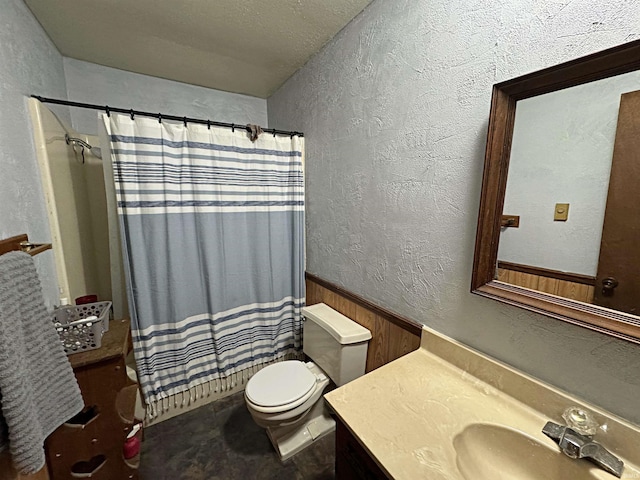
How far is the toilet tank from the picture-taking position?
1.39m

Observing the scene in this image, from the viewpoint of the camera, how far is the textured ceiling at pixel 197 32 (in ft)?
4.05

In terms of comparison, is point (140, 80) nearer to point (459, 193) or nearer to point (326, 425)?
point (459, 193)

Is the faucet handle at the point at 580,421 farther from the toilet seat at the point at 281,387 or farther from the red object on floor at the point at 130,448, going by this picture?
the red object on floor at the point at 130,448

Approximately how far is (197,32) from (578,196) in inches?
73.8

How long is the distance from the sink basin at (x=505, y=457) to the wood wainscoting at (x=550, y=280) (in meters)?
0.42

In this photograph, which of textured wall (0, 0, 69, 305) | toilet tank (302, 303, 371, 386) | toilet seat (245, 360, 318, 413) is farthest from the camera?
toilet tank (302, 303, 371, 386)

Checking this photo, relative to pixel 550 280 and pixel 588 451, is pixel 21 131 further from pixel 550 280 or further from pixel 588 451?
pixel 588 451

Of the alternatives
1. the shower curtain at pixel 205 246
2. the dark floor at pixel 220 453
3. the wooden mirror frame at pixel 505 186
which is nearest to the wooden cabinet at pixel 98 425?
the dark floor at pixel 220 453

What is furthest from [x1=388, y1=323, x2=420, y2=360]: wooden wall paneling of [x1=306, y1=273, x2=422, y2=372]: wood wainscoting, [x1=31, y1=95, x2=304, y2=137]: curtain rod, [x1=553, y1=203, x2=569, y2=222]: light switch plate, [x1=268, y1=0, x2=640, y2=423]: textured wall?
[x1=31, y1=95, x2=304, y2=137]: curtain rod

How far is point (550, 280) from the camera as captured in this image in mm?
797

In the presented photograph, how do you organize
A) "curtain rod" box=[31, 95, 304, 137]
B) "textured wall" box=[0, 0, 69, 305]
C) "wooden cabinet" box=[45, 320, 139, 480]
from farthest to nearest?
"curtain rod" box=[31, 95, 304, 137], "wooden cabinet" box=[45, 320, 139, 480], "textured wall" box=[0, 0, 69, 305]

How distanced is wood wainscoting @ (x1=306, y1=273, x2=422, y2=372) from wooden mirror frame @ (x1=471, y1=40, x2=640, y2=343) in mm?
416

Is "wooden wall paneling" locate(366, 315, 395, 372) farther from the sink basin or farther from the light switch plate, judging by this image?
the light switch plate

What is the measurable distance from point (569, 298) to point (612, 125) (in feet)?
1.56
